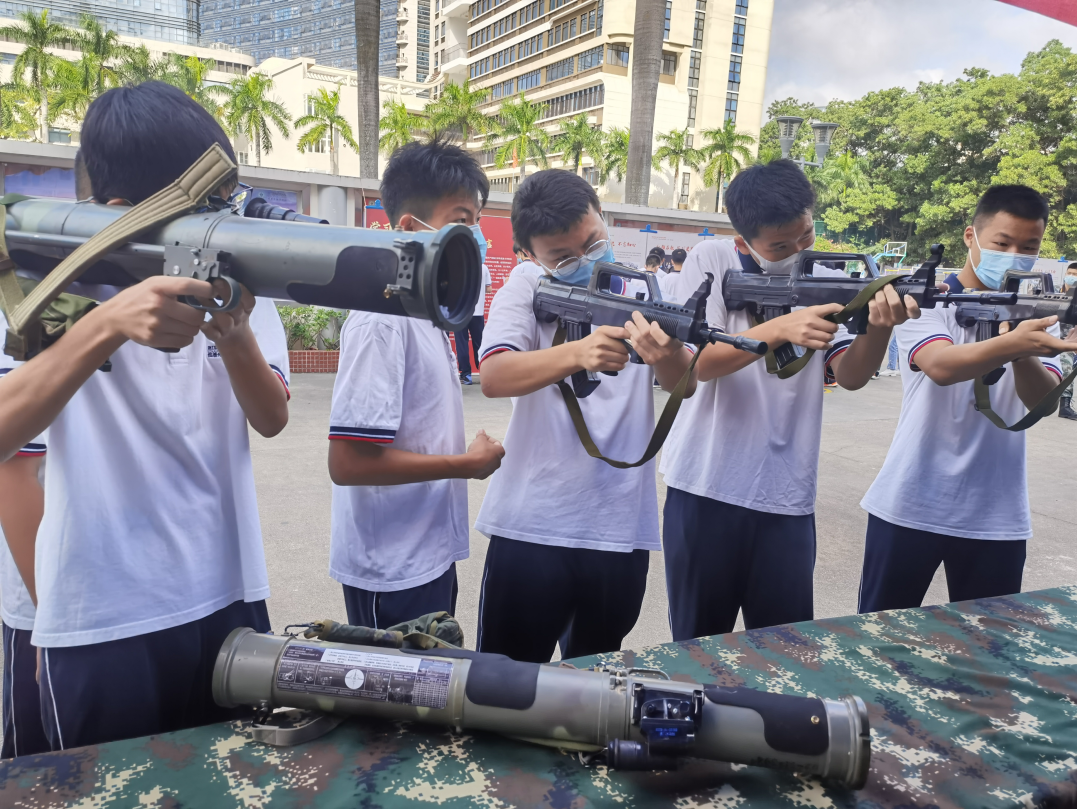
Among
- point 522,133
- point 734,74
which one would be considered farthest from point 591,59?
point 522,133

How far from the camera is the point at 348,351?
182 cm

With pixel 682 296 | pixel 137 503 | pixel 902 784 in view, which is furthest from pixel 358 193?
pixel 902 784

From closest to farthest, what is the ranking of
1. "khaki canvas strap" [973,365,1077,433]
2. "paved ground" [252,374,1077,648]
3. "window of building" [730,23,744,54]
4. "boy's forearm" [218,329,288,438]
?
"boy's forearm" [218,329,288,438] < "khaki canvas strap" [973,365,1077,433] < "paved ground" [252,374,1077,648] < "window of building" [730,23,744,54]

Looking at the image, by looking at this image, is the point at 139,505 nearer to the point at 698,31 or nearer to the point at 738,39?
the point at 698,31

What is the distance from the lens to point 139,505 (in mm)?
1326

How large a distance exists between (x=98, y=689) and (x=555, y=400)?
1.28 metres

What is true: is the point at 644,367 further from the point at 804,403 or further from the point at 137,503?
the point at 137,503

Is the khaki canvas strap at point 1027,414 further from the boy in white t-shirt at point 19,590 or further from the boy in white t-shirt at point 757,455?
the boy in white t-shirt at point 19,590

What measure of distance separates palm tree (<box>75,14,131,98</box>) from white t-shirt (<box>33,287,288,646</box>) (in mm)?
38183

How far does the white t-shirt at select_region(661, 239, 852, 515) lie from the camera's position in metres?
2.23

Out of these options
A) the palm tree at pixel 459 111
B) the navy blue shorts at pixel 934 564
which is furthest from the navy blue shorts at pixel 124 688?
the palm tree at pixel 459 111

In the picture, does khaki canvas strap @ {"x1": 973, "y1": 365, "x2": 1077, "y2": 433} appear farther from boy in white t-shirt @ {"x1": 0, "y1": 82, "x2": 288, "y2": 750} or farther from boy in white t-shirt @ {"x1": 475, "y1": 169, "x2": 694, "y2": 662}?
boy in white t-shirt @ {"x1": 0, "y1": 82, "x2": 288, "y2": 750}

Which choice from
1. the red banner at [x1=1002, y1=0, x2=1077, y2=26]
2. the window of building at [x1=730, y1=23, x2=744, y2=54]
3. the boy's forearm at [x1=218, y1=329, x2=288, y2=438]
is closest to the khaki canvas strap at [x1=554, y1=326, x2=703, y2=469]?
the boy's forearm at [x1=218, y1=329, x2=288, y2=438]

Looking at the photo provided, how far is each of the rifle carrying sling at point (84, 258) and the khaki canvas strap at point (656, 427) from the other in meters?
1.10
